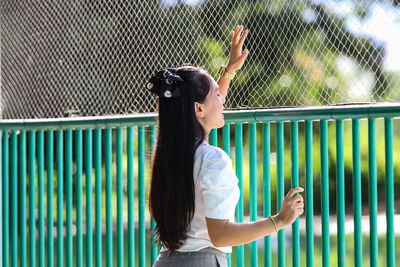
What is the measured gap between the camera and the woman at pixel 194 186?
175 cm

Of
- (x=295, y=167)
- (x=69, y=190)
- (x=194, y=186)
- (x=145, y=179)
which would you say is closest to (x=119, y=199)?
(x=145, y=179)

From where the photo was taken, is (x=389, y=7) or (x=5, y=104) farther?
(x=5, y=104)

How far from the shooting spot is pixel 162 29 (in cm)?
287

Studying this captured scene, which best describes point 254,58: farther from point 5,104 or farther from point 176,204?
point 5,104

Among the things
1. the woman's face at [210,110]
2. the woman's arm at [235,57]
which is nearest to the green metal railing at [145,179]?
the woman's arm at [235,57]

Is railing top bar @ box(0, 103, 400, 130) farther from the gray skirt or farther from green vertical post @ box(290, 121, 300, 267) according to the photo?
the gray skirt

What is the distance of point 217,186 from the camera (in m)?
1.77

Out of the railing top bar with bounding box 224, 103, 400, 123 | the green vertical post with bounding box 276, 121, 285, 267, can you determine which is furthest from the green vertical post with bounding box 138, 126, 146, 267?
the green vertical post with bounding box 276, 121, 285, 267

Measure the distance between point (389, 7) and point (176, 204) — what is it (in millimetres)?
1074

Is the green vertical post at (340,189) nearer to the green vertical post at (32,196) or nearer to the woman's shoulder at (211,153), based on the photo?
the woman's shoulder at (211,153)

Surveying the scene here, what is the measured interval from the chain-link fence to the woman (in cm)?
56

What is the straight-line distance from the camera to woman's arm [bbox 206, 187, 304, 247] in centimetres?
173

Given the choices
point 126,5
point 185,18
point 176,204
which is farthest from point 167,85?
point 126,5

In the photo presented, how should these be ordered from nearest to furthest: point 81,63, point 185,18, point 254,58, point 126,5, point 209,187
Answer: point 209,187 → point 254,58 → point 185,18 → point 126,5 → point 81,63
